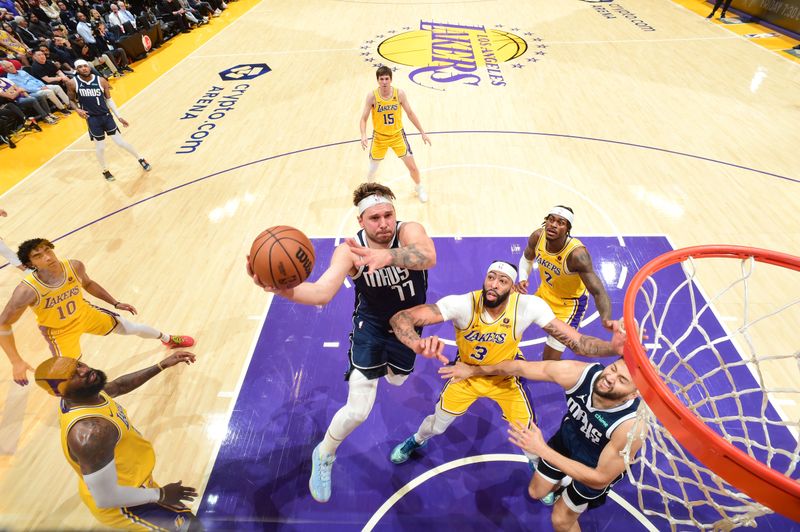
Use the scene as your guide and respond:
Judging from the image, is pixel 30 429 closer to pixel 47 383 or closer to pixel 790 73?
pixel 47 383

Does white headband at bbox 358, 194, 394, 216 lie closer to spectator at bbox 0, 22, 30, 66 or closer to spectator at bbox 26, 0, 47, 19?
spectator at bbox 0, 22, 30, 66

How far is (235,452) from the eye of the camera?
3.88 metres

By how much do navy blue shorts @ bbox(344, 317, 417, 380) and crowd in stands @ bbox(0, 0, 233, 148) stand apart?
10.1 metres

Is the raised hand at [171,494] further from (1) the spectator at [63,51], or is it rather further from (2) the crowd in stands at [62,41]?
(1) the spectator at [63,51]

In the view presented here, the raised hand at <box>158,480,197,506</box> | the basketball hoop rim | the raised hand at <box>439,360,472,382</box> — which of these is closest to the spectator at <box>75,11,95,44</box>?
the raised hand at <box>158,480,197,506</box>

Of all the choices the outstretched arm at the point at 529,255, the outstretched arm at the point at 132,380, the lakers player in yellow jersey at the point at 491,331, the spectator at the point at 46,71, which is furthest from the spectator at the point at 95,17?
the lakers player in yellow jersey at the point at 491,331

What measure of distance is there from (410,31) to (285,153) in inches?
327

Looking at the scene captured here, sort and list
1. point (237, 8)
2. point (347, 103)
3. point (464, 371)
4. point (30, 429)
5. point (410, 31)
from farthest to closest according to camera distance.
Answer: point (237, 8), point (410, 31), point (347, 103), point (30, 429), point (464, 371)

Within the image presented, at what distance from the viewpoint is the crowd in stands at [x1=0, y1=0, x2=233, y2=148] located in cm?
966

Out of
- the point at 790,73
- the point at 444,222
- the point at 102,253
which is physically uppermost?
the point at 790,73

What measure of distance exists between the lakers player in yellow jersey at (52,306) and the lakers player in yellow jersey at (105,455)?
60.9 inches

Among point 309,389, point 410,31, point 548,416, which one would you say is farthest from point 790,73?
point 309,389

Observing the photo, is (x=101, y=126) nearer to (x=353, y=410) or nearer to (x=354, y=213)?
(x=354, y=213)

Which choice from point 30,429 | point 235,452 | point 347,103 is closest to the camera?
point 235,452
